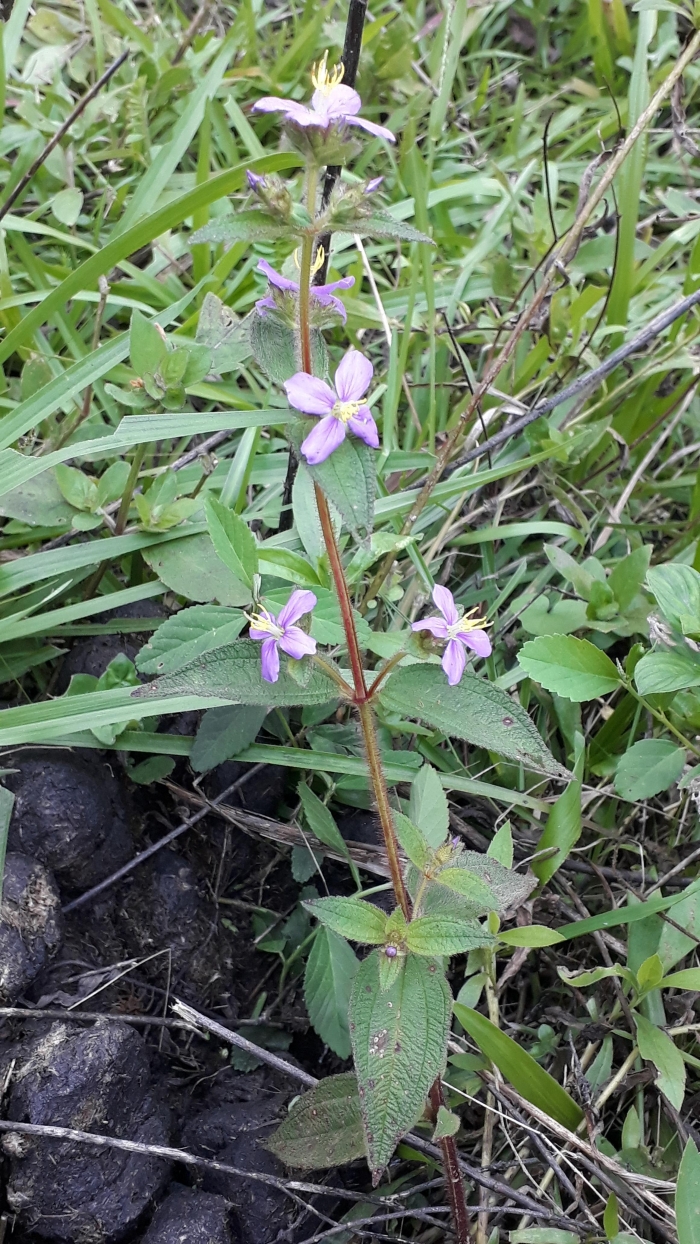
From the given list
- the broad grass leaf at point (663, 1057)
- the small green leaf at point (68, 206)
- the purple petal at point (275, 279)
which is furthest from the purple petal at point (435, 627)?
the small green leaf at point (68, 206)

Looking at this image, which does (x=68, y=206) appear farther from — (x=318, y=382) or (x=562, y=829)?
(x=562, y=829)

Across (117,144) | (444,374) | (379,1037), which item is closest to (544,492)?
(444,374)

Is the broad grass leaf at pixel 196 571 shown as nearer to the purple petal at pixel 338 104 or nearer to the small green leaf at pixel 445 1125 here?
the purple petal at pixel 338 104

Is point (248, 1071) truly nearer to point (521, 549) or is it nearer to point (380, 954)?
point (380, 954)

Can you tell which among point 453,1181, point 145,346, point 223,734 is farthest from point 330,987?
point 145,346

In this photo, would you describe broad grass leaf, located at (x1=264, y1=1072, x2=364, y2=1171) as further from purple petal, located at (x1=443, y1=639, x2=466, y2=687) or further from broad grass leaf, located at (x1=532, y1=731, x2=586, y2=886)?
purple petal, located at (x1=443, y1=639, x2=466, y2=687)

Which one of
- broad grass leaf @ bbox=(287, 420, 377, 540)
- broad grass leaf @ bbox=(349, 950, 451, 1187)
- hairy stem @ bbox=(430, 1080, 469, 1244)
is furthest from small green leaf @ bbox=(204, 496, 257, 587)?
hairy stem @ bbox=(430, 1080, 469, 1244)
